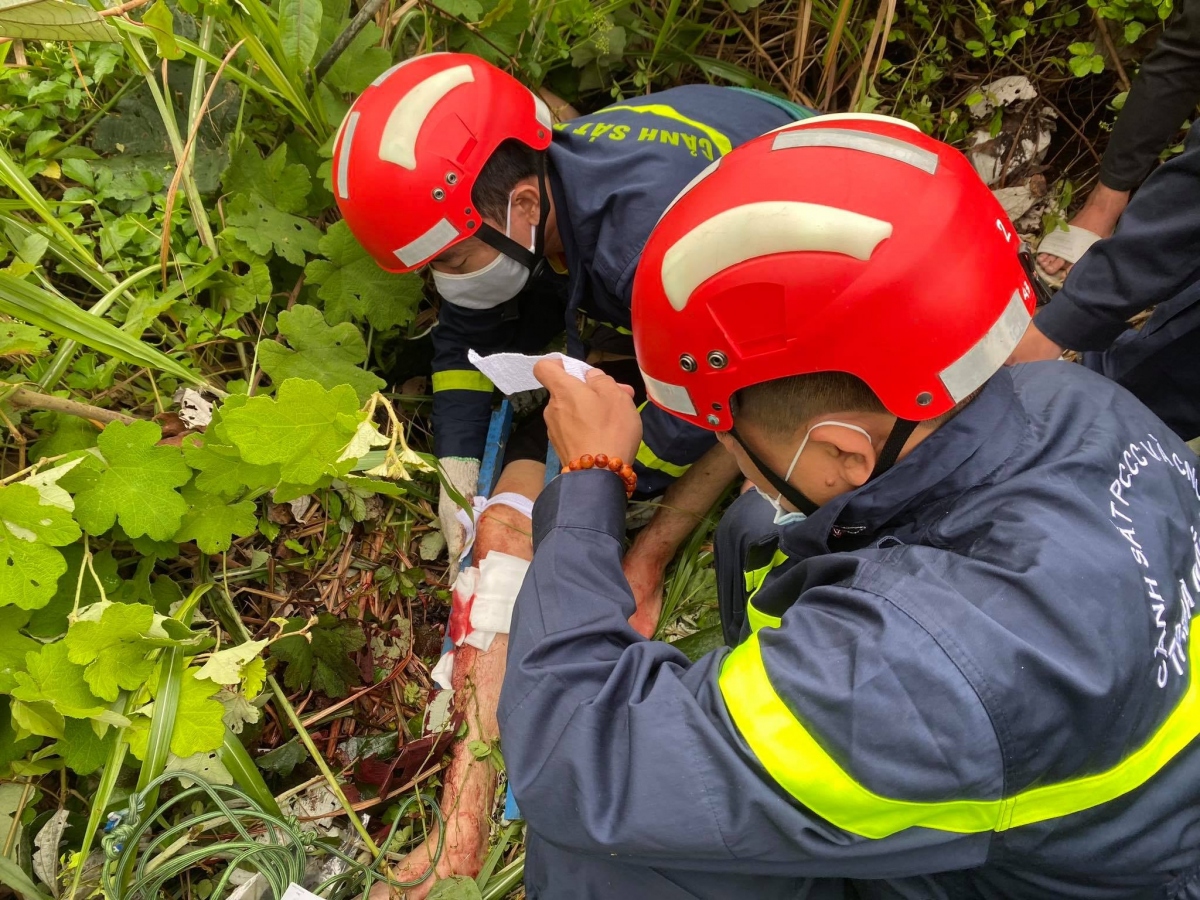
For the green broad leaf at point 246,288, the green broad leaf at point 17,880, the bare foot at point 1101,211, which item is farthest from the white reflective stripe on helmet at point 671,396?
the bare foot at point 1101,211

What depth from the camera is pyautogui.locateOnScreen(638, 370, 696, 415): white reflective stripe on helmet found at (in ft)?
5.05

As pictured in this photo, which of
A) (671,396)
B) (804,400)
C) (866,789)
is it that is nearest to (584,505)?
(671,396)

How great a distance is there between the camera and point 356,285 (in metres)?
2.57

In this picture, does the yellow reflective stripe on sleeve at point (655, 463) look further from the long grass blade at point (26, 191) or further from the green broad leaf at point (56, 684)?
the long grass blade at point (26, 191)

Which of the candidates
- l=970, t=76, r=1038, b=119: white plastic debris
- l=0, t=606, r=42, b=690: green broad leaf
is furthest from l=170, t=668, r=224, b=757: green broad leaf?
l=970, t=76, r=1038, b=119: white plastic debris

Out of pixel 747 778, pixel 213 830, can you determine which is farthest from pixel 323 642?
pixel 747 778

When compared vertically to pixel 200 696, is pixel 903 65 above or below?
above

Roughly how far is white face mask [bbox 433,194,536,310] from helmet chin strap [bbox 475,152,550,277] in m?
0.02

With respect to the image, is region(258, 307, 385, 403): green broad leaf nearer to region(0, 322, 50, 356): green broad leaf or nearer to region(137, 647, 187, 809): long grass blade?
region(0, 322, 50, 356): green broad leaf

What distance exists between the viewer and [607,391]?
1.99 metres

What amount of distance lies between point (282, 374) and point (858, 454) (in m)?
1.68

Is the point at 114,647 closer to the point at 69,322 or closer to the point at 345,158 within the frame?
the point at 69,322

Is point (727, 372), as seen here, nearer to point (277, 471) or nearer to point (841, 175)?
point (841, 175)

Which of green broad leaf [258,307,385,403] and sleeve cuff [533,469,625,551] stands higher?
sleeve cuff [533,469,625,551]
